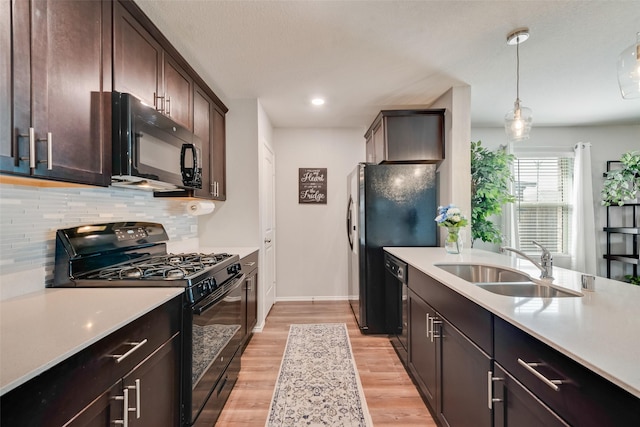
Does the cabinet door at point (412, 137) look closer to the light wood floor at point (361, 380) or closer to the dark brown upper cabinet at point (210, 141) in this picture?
the dark brown upper cabinet at point (210, 141)

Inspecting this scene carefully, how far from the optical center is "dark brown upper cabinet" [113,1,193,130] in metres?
1.50

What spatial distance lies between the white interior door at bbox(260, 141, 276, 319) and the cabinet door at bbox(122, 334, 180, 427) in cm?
177

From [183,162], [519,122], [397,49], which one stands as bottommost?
[183,162]

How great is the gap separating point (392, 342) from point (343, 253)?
5.20 ft

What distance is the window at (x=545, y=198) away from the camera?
13.2ft

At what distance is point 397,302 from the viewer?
2.72 m

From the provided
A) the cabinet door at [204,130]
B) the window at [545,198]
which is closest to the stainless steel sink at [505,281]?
the cabinet door at [204,130]

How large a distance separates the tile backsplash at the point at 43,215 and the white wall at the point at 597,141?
4.34 meters

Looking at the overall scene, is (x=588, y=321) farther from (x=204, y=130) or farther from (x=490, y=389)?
(x=204, y=130)

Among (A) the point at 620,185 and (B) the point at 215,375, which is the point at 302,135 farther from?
(A) the point at 620,185

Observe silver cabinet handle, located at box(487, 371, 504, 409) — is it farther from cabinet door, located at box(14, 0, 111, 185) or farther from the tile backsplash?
the tile backsplash

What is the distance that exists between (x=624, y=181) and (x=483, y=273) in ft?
10.5

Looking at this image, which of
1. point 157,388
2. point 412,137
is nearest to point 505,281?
point 412,137

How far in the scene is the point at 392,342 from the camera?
2.69 metres
